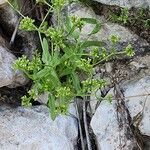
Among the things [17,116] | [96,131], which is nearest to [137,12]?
[96,131]

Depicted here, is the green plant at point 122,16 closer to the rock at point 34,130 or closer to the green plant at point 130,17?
the green plant at point 130,17

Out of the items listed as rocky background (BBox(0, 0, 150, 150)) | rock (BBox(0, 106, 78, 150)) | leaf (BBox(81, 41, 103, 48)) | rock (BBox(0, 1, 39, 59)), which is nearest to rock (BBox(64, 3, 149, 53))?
rocky background (BBox(0, 0, 150, 150))

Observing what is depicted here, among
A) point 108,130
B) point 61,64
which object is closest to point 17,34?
point 61,64

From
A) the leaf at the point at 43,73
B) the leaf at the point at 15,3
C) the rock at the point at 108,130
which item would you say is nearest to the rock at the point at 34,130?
the rock at the point at 108,130

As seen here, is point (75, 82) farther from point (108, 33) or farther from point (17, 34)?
point (17, 34)

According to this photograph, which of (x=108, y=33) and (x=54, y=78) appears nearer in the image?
(x=54, y=78)

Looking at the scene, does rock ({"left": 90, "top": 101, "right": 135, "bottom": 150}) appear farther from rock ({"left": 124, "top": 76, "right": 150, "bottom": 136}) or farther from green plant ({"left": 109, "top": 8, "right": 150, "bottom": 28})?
green plant ({"left": 109, "top": 8, "right": 150, "bottom": 28})

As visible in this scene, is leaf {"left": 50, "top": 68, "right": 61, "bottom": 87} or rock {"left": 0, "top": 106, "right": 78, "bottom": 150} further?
rock {"left": 0, "top": 106, "right": 78, "bottom": 150}
